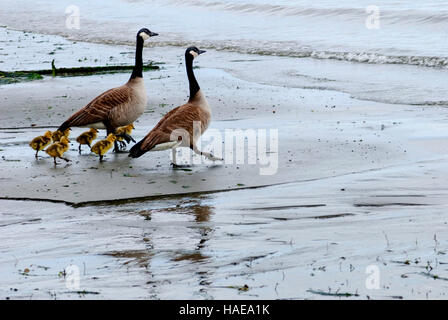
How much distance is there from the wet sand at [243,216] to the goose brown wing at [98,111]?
0.40m

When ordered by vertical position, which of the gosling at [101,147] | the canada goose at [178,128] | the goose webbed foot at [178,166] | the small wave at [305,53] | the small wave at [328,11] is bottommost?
the goose webbed foot at [178,166]

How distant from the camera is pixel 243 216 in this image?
7.24m

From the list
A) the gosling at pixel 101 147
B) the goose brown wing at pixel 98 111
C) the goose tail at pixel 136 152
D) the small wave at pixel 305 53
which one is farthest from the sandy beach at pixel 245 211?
the small wave at pixel 305 53

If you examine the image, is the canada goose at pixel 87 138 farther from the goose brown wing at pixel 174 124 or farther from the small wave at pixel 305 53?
the small wave at pixel 305 53

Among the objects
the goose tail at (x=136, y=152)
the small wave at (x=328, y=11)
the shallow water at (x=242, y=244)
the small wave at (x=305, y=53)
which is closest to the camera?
the shallow water at (x=242, y=244)

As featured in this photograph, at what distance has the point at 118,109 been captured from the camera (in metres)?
10.4

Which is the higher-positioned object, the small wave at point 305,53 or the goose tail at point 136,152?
the small wave at point 305,53

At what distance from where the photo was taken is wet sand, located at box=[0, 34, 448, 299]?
5449mm

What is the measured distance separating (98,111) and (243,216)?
3840 millimetres

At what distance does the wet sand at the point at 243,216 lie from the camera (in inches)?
215

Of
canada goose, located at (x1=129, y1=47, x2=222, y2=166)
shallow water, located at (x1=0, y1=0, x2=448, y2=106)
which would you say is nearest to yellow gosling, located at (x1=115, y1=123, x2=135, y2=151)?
canada goose, located at (x1=129, y1=47, x2=222, y2=166)

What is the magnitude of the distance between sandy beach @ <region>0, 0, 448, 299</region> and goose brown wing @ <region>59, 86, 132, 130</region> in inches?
15.9

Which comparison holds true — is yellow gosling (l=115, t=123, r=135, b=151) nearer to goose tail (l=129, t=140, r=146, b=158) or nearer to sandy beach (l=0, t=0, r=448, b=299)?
sandy beach (l=0, t=0, r=448, b=299)
